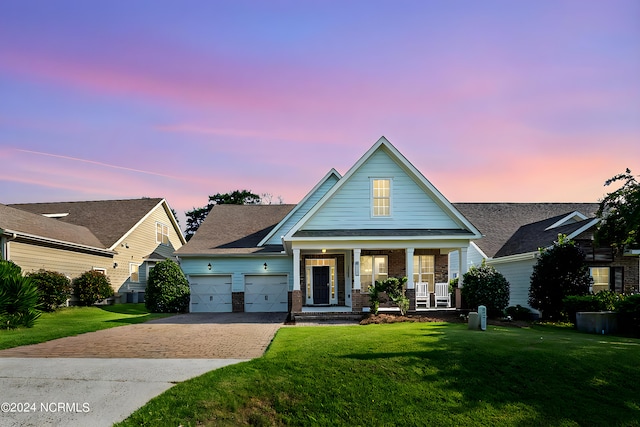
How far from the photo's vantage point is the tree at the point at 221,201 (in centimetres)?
5314

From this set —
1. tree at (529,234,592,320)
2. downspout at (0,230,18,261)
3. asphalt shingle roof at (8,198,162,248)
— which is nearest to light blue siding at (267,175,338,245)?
asphalt shingle roof at (8,198,162,248)

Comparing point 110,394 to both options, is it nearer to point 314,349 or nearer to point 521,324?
point 314,349

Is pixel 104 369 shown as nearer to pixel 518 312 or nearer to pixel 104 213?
pixel 518 312

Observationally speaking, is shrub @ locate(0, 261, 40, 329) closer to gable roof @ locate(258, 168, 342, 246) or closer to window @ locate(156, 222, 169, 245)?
gable roof @ locate(258, 168, 342, 246)

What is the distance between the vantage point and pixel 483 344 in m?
10.1

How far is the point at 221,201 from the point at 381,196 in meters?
36.9

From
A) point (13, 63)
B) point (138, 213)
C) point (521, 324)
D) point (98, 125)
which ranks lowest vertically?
point (521, 324)

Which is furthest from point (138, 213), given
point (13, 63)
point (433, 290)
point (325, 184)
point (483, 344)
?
point (483, 344)

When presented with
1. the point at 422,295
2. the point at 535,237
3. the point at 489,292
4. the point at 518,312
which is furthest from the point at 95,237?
the point at 535,237

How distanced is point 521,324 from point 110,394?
541 inches

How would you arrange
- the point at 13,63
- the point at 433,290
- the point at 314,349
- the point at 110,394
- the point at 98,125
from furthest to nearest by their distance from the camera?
the point at 433,290 < the point at 98,125 < the point at 13,63 < the point at 314,349 < the point at 110,394

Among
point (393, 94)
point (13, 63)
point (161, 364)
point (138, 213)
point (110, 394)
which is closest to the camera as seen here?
point (110, 394)

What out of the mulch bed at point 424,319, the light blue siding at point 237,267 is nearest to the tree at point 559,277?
the mulch bed at point 424,319

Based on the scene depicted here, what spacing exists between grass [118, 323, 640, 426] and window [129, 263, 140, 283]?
22.9 meters
